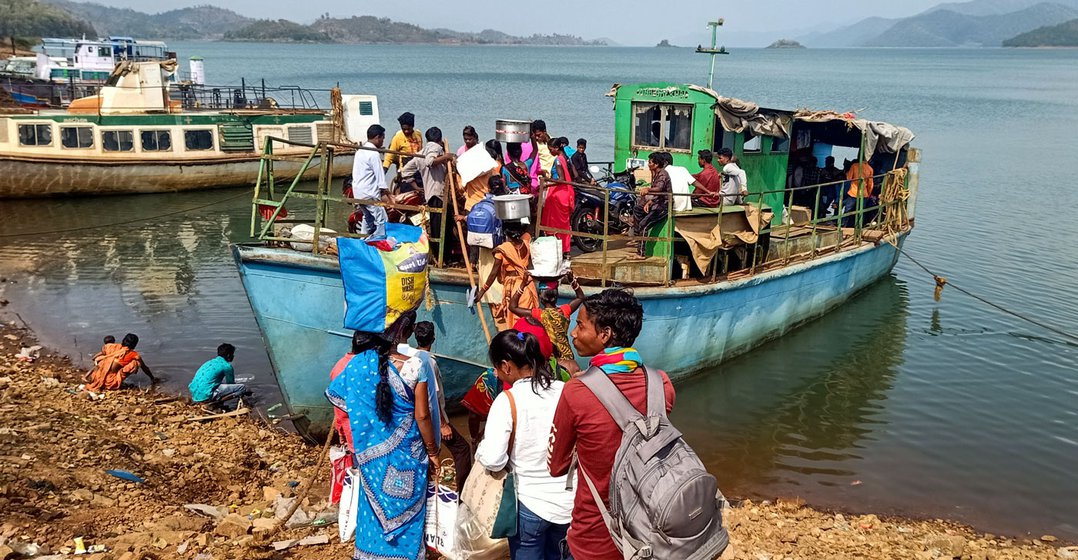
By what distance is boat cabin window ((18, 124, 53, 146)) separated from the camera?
2155 centimetres

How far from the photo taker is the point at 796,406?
11062 mm

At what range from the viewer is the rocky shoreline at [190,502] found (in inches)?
223

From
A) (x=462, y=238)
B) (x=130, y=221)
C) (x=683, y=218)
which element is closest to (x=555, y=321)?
(x=462, y=238)

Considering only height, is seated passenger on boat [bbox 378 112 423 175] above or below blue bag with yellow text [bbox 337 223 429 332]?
above

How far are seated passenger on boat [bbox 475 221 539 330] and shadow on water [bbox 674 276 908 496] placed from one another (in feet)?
10.7

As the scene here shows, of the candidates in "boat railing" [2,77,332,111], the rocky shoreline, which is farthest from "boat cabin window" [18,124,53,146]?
the rocky shoreline

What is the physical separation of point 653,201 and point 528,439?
6.26m

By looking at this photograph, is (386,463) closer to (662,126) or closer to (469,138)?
(469,138)

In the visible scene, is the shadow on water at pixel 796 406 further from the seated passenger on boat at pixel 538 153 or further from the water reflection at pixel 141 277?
the water reflection at pixel 141 277

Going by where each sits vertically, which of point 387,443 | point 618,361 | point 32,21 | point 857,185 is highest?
point 32,21

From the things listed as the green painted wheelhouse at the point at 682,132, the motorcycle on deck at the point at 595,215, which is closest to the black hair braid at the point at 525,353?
the motorcycle on deck at the point at 595,215

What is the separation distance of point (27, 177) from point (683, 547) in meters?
23.5

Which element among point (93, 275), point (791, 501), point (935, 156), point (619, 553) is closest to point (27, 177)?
point (93, 275)

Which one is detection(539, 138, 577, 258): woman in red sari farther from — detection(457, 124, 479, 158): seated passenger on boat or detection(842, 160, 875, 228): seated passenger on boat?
detection(842, 160, 875, 228): seated passenger on boat
